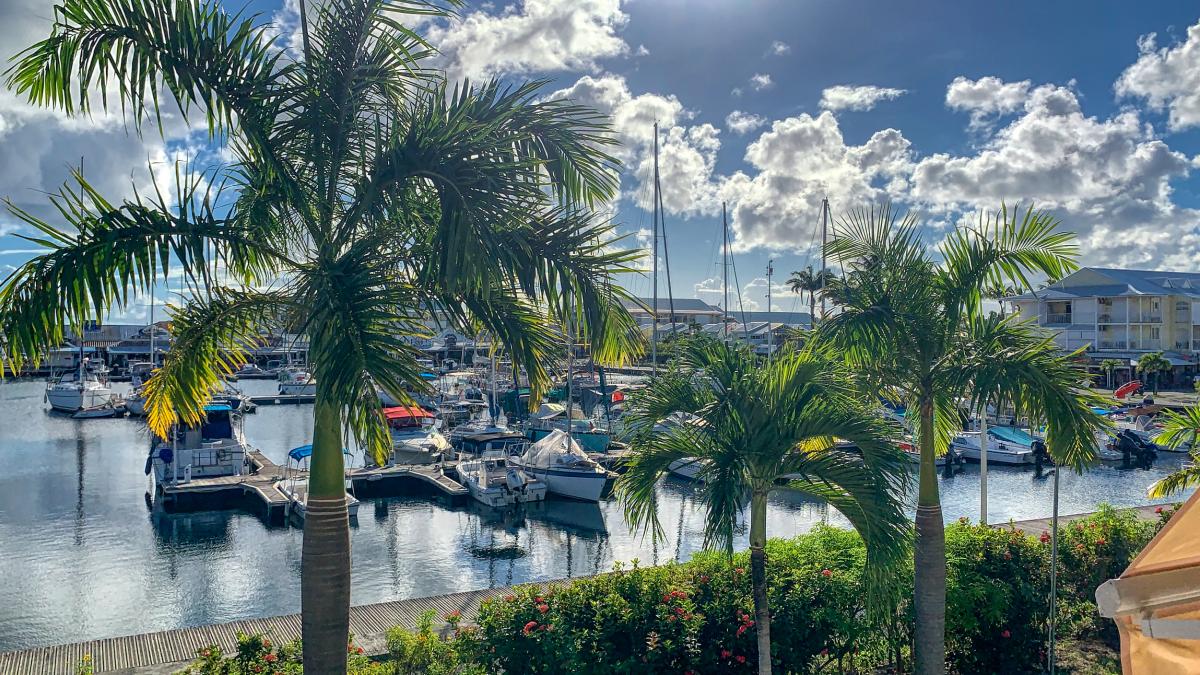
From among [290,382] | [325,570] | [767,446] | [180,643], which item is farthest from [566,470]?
[290,382]

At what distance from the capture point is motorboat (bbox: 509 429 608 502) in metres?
28.5

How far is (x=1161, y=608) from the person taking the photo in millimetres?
1930

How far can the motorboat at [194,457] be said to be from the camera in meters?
29.8

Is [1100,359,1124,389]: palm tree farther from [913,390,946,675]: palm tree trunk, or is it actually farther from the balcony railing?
[913,390,946,675]: palm tree trunk

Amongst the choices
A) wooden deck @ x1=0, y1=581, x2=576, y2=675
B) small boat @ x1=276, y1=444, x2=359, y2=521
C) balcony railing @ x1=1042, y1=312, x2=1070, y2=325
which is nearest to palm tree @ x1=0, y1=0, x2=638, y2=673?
wooden deck @ x1=0, y1=581, x2=576, y2=675

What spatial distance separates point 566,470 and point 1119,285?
168 feet

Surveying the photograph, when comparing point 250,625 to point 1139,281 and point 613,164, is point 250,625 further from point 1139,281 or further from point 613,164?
point 1139,281

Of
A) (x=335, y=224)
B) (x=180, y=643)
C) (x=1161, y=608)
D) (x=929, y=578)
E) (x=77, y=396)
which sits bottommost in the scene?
(x=180, y=643)

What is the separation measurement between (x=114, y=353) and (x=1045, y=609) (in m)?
110

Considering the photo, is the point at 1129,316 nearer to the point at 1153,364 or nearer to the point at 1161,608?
the point at 1153,364

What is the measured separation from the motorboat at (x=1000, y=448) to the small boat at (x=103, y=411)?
5380 centimetres

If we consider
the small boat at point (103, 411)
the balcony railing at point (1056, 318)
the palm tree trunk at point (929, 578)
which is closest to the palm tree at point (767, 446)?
the palm tree trunk at point (929, 578)

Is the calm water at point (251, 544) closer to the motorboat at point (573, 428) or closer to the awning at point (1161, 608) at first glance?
the motorboat at point (573, 428)

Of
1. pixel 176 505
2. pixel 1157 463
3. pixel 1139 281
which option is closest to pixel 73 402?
pixel 176 505
